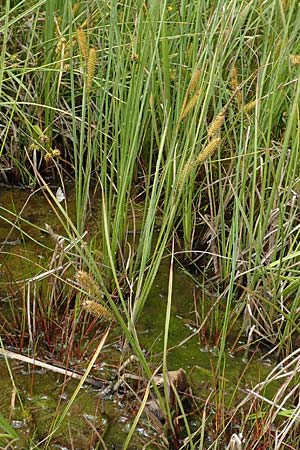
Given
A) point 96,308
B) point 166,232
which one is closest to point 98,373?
point 96,308

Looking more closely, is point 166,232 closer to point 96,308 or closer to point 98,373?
point 96,308

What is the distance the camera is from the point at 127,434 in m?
1.29

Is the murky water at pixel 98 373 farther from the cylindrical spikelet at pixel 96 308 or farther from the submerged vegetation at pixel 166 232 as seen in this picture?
the cylindrical spikelet at pixel 96 308

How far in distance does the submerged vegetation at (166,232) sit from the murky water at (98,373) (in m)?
0.01

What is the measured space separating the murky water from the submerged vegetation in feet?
0.05

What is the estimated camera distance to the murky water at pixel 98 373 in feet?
4.21

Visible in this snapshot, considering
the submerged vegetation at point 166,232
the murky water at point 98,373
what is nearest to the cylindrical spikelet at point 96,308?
the submerged vegetation at point 166,232

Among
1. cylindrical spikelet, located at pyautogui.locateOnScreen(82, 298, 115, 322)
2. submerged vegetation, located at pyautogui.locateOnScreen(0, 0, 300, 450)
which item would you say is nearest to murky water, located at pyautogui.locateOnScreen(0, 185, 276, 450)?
submerged vegetation, located at pyautogui.locateOnScreen(0, 0, 300, 450)

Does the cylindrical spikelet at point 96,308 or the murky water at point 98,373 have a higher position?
the cylindrical spikelet at point 96,308

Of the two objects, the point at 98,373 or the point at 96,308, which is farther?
the point at 98,373

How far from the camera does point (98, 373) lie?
1.42 meters

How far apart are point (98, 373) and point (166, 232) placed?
32 cm

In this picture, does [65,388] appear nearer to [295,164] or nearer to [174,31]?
[295,164]

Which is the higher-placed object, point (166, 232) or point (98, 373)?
point (166, 232)
